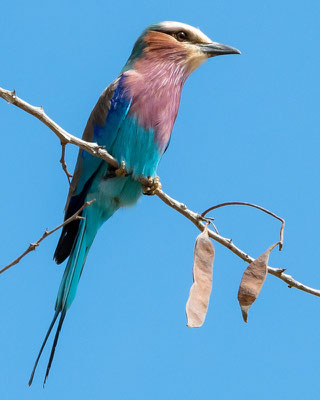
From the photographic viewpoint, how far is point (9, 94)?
285 centimetres

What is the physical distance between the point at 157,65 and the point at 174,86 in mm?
156

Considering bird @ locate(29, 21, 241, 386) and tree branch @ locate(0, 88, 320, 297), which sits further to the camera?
bird @ locate(29, 21, 241, 386)

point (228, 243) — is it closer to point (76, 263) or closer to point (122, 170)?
point (122, 170)

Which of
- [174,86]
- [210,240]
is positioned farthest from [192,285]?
[174,86]

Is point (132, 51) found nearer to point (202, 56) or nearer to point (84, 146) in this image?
point (202, 56)

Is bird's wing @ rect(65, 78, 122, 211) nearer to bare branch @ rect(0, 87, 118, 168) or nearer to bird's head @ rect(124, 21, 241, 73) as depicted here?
bird's head @ rect(124, 21, 241, 73)

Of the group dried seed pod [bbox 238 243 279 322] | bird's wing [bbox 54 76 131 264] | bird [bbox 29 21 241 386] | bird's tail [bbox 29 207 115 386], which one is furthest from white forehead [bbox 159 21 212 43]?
dried seed pod [bbox 238 243 279 322]

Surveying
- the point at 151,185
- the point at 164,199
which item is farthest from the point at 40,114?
the point at 151,185

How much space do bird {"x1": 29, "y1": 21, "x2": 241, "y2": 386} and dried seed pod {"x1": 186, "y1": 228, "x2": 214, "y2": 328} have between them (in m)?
1.03

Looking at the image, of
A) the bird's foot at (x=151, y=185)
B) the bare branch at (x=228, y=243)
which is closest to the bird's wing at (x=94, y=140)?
the bird's foot at (x=151, y=185)

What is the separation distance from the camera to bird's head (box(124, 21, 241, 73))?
4.40m

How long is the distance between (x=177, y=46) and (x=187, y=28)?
0.42ft

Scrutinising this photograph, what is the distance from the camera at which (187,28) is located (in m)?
4.45

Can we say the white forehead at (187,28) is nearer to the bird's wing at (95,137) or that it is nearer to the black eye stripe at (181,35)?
the black eye stripe at (181,35)
